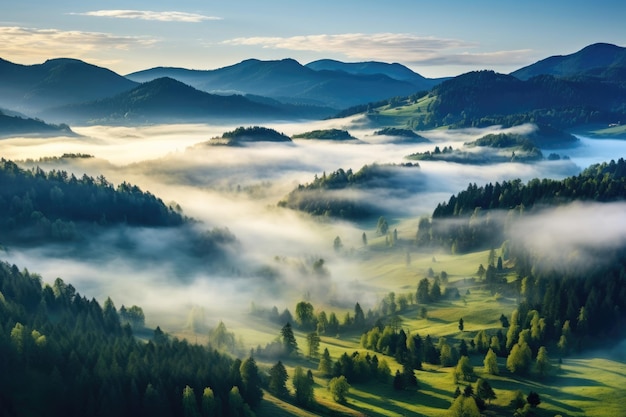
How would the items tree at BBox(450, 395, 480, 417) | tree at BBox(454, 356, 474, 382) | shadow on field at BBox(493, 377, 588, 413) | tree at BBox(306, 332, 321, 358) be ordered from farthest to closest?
tree at BBox(306, 332, 321, 358), tree at BBox(454, 356, 474, 382), shadow on field at BBox(493, 377, 588, 413), tree at BBox(450, 395, 480, 417)

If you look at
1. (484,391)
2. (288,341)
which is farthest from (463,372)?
(288,341)

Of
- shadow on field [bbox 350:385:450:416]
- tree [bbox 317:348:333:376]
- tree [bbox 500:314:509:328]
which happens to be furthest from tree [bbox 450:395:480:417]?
tree [bbox 500:314:509:328]

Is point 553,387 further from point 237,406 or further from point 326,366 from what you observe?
point 237,406

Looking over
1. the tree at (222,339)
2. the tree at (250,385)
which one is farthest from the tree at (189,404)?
the tree at (222,339)

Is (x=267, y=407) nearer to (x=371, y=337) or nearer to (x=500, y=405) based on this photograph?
(x=500, y=405)

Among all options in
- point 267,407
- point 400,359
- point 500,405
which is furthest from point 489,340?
point 267,407

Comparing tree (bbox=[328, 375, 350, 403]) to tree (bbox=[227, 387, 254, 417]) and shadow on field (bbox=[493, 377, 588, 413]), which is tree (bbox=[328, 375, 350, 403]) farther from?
shadow on field (bbox=[493, 377, 588, 413])
